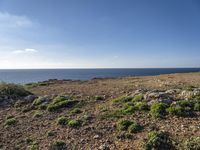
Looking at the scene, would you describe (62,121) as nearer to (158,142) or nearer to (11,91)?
(158,142)

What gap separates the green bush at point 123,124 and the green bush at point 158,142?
64.5 inches

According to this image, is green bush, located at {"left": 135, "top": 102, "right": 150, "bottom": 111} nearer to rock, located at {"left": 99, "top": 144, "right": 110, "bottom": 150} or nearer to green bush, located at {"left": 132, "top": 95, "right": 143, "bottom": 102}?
green bush, located at {"left": 132, "top": 95, "right": 143, "bottom": 102}

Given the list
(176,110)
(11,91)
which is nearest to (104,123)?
(176,110)

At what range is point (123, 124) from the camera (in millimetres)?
11586

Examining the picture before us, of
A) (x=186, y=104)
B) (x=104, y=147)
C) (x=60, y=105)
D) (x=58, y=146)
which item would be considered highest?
(x=186, y=104)

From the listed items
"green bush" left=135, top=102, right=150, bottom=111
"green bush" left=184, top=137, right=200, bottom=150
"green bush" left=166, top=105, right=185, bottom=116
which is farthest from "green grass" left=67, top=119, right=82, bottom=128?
"green bush" left=184, top=137, right=200, bottom=150

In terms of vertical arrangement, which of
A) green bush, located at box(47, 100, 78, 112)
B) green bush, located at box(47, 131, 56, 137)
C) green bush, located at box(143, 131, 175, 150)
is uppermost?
green bush, located at box(47, 100, 78, 112)

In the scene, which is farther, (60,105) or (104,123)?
(60,105)

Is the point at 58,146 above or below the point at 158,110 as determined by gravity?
below

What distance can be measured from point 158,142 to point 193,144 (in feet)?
3.82

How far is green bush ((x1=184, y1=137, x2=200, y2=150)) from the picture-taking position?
349 inches

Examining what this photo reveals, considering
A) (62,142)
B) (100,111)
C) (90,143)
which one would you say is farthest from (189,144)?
(100,111)

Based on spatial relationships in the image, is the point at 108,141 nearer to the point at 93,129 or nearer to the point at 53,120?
the point at 93,129

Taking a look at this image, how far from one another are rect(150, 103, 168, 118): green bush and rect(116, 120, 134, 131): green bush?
4.35 feet
